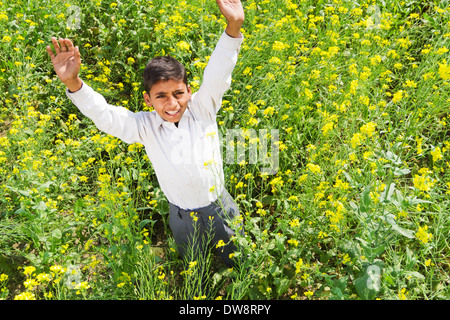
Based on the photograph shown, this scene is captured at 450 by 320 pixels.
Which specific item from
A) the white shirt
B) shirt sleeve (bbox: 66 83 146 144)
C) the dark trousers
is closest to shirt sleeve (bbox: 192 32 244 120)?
the white shirt

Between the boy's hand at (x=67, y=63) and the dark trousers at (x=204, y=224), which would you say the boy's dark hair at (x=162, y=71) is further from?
the dark trousers at (x=204, y=224)

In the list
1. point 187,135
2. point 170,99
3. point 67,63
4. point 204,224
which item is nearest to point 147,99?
point 170,99

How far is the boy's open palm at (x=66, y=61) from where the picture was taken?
1.92 m

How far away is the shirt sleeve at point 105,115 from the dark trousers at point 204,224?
0.48m

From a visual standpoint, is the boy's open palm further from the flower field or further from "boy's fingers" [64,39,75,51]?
the flower field

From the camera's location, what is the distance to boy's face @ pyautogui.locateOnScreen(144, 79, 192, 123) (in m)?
2.06

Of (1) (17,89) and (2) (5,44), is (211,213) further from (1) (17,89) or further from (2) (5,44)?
(2) (5,44)

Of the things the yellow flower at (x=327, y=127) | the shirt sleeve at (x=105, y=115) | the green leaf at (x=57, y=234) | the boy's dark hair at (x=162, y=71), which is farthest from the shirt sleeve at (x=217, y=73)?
the green leaf at (x=57, y=234)

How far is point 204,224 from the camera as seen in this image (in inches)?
87.7

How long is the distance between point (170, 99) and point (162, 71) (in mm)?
148

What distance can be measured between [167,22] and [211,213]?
2.41 m

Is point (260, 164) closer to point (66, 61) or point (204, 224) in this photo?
point (204, 224)

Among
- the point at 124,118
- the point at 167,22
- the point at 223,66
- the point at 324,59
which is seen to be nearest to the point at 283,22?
the point at 324,59

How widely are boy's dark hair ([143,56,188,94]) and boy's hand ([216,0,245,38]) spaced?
0.35 m
